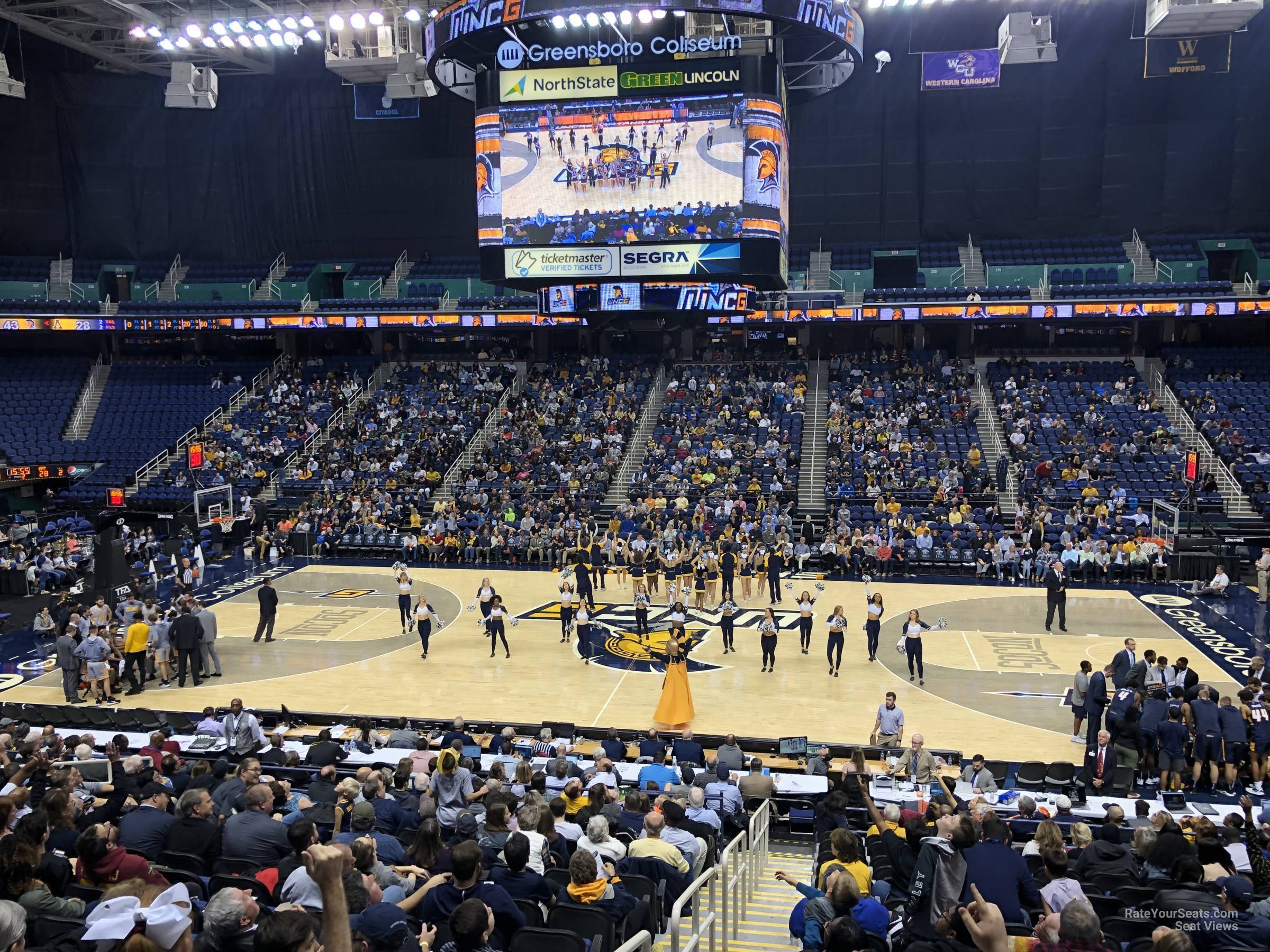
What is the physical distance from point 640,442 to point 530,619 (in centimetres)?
1372

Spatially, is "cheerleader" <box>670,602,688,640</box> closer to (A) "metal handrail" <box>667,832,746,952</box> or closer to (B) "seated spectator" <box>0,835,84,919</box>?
(A) "metal handrail" <box>667,832,746,952</box>

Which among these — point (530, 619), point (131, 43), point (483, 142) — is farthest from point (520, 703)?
point (131, 43)

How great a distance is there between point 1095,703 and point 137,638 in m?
16.2

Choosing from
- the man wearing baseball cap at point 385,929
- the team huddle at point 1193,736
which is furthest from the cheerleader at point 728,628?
the man wearing baseball cap at point 385,929

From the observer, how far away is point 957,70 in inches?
1459

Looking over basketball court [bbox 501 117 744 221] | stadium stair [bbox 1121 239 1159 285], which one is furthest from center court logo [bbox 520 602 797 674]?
stadium stair [bbox 1121 239 1159 285]

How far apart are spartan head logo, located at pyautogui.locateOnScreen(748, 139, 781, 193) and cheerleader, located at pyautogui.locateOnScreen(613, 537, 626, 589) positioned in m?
10.0

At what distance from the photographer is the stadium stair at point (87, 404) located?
40.2m

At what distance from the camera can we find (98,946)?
16.2 feet

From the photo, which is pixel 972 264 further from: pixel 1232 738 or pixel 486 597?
pixel 1232 738

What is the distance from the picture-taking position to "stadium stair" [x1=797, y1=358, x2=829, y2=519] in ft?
104

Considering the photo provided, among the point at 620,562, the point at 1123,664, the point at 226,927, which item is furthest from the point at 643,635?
the point at 226,927

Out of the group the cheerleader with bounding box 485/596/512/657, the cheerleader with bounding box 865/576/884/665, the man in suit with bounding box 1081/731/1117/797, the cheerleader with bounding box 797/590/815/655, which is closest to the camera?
the man in suit with bounding box 1081/731/1117/797

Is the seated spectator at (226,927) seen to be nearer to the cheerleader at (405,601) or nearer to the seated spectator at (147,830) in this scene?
the seated spectator at (147,830)
